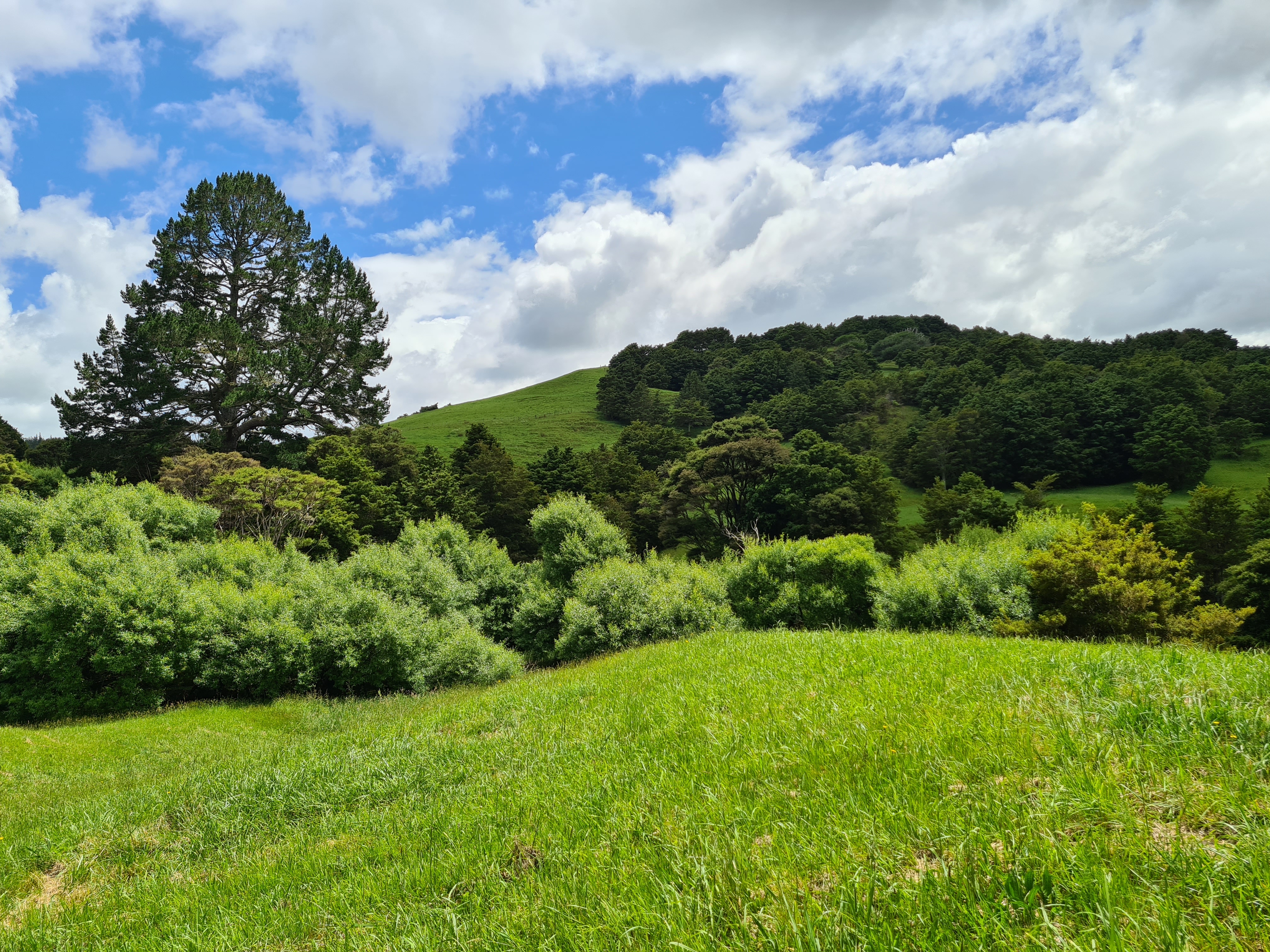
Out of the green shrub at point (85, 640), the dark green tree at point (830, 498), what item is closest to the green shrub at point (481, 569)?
the green shrub at point (85, 640)

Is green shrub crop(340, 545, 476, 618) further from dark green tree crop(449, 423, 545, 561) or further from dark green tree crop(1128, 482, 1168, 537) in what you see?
dark green tree crop(1128, 482, 1168, 537)

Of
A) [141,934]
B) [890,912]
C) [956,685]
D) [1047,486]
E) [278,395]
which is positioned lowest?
[1047,486]

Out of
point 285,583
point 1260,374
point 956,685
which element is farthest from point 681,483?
point 1260,374

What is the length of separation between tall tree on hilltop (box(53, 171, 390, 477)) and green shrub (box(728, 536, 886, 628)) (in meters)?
40.9

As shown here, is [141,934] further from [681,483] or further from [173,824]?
[681,483]

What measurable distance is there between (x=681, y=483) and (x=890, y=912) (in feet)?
170

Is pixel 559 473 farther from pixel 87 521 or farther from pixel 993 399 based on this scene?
pixel 993 399

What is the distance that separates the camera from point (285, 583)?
2967cm

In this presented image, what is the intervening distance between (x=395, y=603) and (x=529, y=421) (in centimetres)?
7394

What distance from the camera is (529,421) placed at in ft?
331

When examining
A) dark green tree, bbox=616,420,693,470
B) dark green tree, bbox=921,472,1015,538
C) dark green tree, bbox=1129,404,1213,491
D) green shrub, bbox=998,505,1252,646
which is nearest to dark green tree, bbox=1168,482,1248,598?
dark green tree, bbox=921,472,1015,538

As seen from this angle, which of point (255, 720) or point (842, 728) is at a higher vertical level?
point (842, 728)

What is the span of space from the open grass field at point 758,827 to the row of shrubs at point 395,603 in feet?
50.1

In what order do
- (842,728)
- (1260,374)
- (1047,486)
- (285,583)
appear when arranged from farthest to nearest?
(1260,374) < (1047,486) < (285,583) < (842,728)
